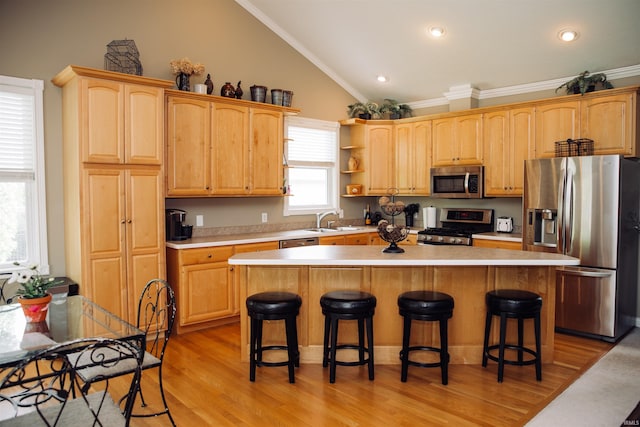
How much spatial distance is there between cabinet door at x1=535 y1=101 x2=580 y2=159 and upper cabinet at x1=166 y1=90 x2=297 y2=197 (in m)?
2.88

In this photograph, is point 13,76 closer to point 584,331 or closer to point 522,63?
point 522,63

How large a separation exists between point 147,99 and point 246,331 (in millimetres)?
2331

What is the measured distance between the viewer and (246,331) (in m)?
3.84

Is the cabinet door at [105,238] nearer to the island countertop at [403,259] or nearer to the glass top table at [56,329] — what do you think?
the glass top table at [56,329]

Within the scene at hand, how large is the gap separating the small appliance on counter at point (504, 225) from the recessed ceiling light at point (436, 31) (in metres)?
2.34

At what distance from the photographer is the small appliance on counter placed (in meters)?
5.81

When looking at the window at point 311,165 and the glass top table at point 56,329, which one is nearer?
the glass top table at point 56,329

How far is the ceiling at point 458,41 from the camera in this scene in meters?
4.54

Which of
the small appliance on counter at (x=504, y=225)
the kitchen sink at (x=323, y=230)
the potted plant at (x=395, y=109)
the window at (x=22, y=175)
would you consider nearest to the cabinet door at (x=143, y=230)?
the window at (x=22, y=175)

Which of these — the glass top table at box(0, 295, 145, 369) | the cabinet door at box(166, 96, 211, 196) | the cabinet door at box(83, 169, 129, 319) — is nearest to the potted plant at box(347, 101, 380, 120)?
the cabinet door at box(166, 96, 211, 196)

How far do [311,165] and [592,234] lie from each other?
11.4 feet

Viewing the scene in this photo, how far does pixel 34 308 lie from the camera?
2.55m

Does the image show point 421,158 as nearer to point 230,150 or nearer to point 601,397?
point 230,150

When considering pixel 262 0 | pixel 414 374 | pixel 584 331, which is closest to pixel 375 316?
pixel 414 374
